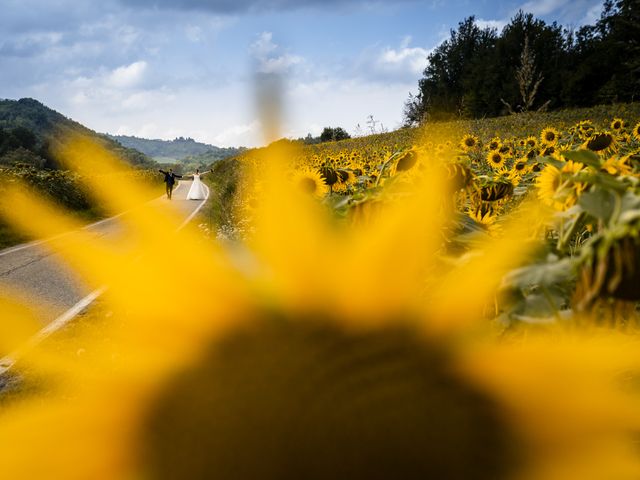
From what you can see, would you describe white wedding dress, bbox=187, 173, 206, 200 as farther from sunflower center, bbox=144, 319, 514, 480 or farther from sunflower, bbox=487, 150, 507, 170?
sunflower center, bbox=144, 319, 514, 480

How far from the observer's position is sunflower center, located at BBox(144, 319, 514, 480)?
12.0 inches

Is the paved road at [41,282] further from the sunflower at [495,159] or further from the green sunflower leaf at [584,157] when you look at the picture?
the green sunflower leaf at [584,157]

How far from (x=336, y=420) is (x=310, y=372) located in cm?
4

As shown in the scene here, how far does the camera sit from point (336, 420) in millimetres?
314

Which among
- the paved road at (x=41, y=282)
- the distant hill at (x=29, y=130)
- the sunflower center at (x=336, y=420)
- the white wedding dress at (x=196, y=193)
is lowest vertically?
the paved road at (x=41, y=282)

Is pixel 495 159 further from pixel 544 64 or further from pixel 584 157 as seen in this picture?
pixel 544 64

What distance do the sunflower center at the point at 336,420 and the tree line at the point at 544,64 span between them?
28.5 meters

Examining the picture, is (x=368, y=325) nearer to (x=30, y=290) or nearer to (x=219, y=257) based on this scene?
(x=219, y=257)

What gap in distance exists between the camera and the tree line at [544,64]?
33.3 meters

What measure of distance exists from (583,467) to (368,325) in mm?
154

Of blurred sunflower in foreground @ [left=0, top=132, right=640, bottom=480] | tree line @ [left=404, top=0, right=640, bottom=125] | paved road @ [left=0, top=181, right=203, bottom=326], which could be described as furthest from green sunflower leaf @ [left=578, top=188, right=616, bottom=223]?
tree line @ [left=404, top=0, right=640, bottom=125]

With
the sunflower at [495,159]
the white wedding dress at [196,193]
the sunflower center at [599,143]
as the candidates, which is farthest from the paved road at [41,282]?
the white wedding dress at [196,193]

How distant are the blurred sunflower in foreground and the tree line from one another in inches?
1119

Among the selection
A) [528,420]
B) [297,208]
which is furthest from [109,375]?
[528,420]
